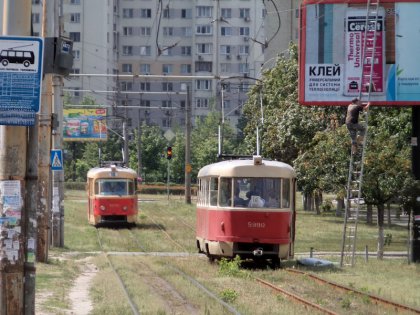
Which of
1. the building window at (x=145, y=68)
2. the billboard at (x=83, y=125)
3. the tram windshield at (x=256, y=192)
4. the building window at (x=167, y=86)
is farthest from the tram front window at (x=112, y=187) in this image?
the building window at (x=145, y=68)

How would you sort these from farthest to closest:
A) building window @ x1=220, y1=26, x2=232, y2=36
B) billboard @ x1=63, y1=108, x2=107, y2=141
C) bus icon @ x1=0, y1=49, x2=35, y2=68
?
building window @ x1=220, y1=26, x2=232, y2=36 → billboard @ x1=63, y1=108, x2=107, y2=141 → bus icon @ x1=0, y1=49, x2=35, y2=68

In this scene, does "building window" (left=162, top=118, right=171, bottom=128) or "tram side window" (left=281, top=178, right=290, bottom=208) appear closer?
"tram side window" (left=281, top=178, right=290, bottom=208)

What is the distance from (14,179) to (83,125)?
70.1m

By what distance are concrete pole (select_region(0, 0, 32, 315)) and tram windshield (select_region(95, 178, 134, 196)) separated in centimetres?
2981

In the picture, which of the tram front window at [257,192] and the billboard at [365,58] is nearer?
the tram front window at [257,192]

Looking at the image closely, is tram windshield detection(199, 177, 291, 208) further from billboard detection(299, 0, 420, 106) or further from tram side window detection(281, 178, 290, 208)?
billboard detection(299, 0, 420, 106)

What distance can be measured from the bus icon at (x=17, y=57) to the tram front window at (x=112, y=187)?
3059 cm

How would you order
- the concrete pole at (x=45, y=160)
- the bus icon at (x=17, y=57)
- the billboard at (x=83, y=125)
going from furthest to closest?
the billboard at (x=83, y=125) → the concrete pole at (x=45, y=160) → the bus icon at (x=17, y=57)

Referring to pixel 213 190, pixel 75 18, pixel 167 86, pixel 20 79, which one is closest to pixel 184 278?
pixel 213 190

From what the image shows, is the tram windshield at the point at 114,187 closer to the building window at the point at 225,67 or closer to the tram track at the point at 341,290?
the tram track at the point at 341,290

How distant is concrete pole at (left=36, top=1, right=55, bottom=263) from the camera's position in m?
23.5

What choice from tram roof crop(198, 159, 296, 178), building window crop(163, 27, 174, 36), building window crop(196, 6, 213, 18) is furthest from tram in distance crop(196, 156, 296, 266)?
building window crop(163, 27, 174, 36)

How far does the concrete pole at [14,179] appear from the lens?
11.0 meters

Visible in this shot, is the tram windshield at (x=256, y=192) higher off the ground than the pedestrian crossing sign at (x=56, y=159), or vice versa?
the pedestrian crossing sign at (x=56, y=159)
